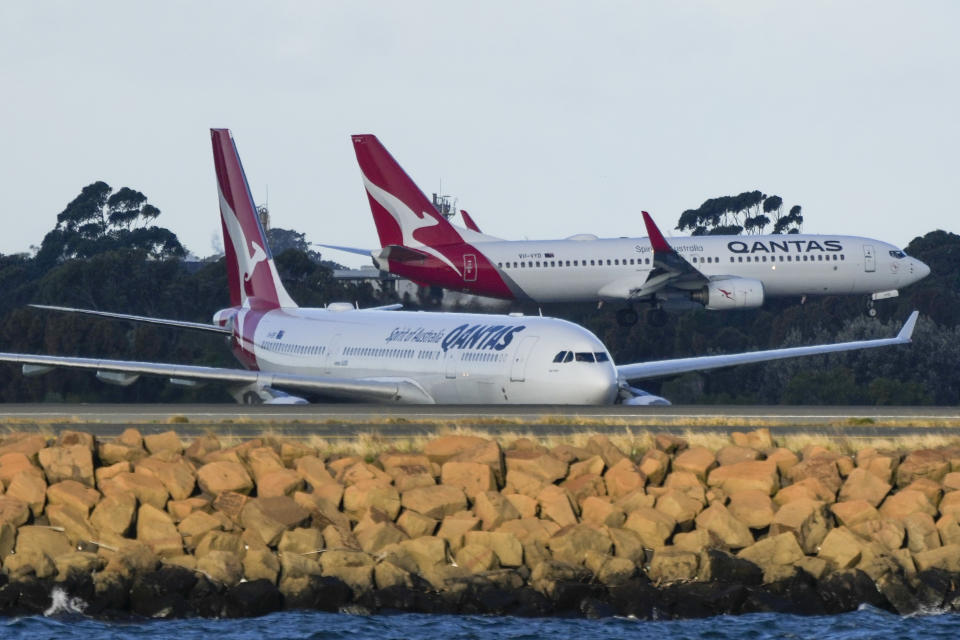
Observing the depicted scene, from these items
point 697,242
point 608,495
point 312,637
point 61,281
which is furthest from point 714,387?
point 312,637

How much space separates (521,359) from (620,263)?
40.7 metres

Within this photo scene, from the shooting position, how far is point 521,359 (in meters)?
43.5

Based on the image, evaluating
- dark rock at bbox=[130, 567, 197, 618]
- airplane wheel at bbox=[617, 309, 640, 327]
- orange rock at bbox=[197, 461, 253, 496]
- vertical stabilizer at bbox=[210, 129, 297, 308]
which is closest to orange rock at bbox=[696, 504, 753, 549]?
orange rock at bbox=[197, 461, 253, 496]

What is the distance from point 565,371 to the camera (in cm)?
4262

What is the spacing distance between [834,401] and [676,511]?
49.9m

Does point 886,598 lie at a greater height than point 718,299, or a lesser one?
lesser

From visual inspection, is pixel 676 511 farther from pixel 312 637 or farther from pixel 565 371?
pixel 565 371

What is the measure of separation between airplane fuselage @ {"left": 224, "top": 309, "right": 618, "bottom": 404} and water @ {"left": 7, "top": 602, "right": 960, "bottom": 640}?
1716 centimetres

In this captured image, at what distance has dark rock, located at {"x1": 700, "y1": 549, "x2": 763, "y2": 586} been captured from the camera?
2642 cm

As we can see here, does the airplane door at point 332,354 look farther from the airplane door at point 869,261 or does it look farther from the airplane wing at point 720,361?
the airplane door at point 869,261

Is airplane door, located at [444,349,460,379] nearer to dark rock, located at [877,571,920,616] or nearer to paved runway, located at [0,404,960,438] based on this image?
paved runway, located at [0,404,960,438]

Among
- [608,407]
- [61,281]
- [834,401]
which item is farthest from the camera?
[61,281]

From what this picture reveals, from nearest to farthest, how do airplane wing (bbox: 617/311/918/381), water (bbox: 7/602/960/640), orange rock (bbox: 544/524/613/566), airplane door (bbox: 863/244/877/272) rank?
1. water (bbox: 7/602/960/640)
2. orange rock (bbox: 544/524/613/566)
3. airplane wing (bbox: 617/311/918/381)
4. airplane door (bbox: 863/244/877/272)

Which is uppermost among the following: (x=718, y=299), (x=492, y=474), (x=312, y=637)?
(x=718, y=299)
